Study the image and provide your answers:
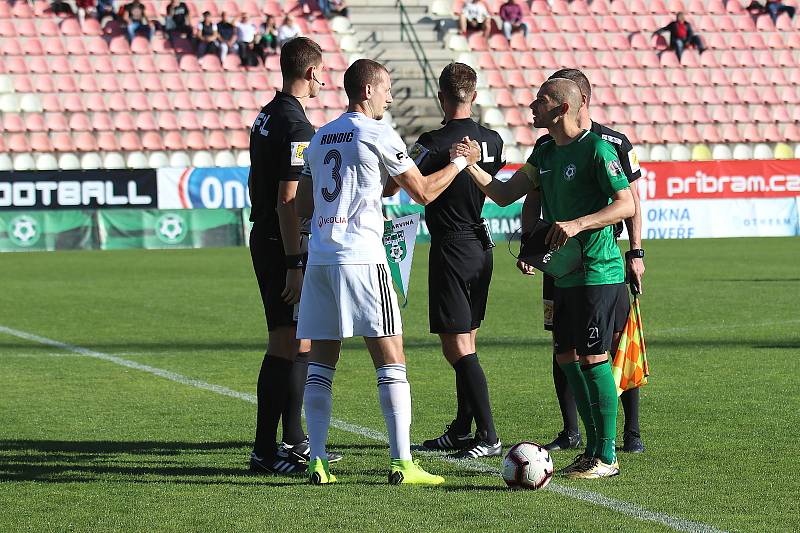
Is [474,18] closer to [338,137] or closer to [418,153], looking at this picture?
[418,153]

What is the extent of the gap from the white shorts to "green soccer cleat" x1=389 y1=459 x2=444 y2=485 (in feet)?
2.02

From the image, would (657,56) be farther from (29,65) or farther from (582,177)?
(582,177)

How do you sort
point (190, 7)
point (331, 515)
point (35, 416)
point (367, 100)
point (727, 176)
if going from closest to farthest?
point (331, 515) → point (367, 100) → point (35, 416) → point (727, 176) → point (190, 7)

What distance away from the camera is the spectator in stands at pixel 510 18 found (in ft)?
111

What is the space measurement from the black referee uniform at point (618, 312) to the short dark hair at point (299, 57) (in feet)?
4.23

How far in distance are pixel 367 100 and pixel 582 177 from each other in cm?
110

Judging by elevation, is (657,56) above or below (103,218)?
above

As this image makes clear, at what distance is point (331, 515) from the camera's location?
18.5ft

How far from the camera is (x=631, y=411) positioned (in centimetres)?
724

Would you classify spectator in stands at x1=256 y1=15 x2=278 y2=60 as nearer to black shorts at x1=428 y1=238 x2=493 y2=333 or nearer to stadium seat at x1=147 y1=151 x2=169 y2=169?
stadium seat at x1=147 y1=151 x2=169 y2=169

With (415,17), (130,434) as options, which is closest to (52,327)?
(130,434)

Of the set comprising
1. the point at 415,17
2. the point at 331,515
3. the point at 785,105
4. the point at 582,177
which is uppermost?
the point at 415,17

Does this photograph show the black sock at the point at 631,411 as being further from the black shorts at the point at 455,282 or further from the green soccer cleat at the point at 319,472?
the green soccer cleat at the point at 319,472

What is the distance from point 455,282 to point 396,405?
132cm
